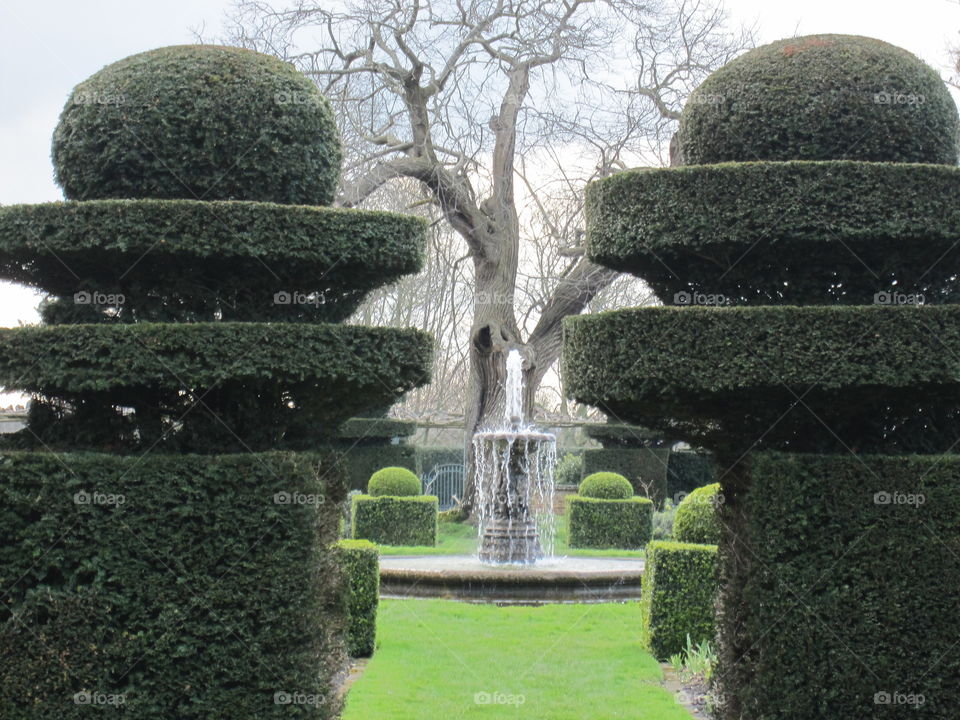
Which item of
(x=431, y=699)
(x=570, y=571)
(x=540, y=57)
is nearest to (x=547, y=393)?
(x=540, y=57)

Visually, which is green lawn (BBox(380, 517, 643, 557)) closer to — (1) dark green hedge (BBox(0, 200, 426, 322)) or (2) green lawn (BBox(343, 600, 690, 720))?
(2) green lawn (BBox(343, 600, 690, 720))

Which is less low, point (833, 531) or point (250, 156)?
point (250, 156)

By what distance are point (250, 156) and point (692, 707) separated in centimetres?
543

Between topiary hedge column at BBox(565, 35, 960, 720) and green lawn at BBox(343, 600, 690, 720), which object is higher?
topiary hedge column at BBox(565, 35, 960, 720)

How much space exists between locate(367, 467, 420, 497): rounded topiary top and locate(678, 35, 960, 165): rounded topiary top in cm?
1435

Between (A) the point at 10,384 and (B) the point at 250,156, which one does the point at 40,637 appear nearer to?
(A) the point at 10,384

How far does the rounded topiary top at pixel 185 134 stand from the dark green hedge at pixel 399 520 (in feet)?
45.0

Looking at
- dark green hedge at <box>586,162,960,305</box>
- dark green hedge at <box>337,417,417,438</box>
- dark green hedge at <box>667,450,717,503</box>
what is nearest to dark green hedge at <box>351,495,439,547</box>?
dark green hedge at <box>337,417,417,438</box>

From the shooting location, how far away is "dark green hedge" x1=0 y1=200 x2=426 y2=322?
7055 mm

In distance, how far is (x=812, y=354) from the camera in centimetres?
681

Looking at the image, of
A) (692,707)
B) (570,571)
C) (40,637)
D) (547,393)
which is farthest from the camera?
(547,393)

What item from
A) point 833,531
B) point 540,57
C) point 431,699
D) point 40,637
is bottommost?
point 431,699

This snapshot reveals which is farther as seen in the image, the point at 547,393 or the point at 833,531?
the point at 547,393

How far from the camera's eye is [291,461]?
22.4 feet
